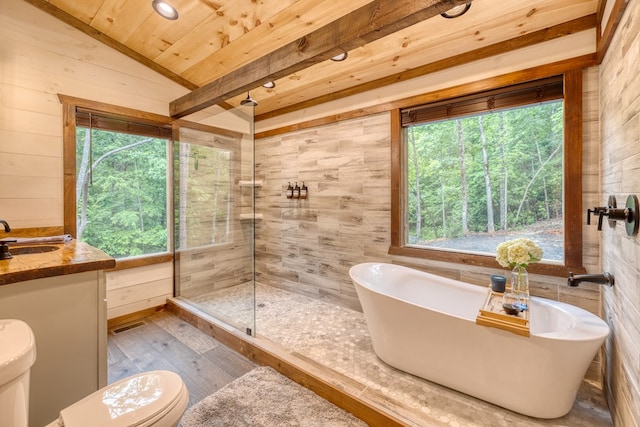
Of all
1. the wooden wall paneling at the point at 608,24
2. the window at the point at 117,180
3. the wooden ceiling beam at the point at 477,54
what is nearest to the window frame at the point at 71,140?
the window at the point at 117,180

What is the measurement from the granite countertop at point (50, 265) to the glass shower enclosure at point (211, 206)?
1.51 m

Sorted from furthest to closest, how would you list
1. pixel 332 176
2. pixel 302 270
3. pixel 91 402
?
pixel 302 270
pixel 332 176
pixel 91 402

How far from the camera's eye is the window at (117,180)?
2660 millimetres

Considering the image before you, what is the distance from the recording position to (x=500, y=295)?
1866 mm

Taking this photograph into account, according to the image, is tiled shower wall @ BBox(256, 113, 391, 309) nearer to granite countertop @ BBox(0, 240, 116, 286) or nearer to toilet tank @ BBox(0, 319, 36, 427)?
granite countertop @ BBox(0, 240, 116, 286)

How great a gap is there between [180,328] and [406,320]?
2.22 metres

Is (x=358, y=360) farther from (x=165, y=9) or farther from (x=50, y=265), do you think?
(x=165, y=9)

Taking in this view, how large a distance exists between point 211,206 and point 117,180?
3.13 ft

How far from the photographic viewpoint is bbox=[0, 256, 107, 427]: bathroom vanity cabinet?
1346 millimetres

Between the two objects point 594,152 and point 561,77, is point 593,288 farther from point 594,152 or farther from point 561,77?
point 561,77

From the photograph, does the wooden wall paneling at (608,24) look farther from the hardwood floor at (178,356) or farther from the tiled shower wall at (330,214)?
the hardwood floor at (178,356)

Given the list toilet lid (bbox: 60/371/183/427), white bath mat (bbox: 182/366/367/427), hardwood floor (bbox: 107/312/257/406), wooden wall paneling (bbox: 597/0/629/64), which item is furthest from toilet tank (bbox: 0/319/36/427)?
wooden wall paneling (bbox: 597/0/629/64)

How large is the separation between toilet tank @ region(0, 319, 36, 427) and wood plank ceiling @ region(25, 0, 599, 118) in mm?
1979

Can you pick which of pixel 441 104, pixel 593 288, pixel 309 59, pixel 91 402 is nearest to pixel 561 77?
pixel 441 104
